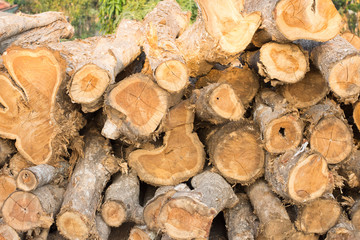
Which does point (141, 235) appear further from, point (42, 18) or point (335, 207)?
point (42, 18)

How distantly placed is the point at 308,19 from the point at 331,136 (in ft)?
2.60

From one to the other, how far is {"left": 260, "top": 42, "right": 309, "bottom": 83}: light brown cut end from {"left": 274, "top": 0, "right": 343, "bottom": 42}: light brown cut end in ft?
0.71

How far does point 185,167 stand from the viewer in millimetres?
2836

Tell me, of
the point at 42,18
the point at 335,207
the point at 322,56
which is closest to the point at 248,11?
the point at 322,56

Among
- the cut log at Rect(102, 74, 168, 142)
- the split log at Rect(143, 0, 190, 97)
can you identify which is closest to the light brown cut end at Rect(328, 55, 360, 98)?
the split log at Rect(143, 0, 190, 97)

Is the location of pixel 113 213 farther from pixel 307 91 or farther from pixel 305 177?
pixel 307 91

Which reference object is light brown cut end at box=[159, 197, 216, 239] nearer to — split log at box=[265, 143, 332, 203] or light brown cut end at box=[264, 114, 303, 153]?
split log at box=[265, 143, 332, 203]

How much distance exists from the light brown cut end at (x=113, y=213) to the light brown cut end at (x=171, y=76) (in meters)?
0.88

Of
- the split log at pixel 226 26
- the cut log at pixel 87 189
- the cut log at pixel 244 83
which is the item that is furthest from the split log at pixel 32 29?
the cut log at pixel 244 83

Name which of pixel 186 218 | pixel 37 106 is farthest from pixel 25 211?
pixel 186 218

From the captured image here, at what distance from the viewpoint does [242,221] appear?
8.96 ft

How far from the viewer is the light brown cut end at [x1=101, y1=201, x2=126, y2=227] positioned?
103 inches

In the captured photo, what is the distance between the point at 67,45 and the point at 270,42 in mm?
1796

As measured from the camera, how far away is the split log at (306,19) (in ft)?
7.75
